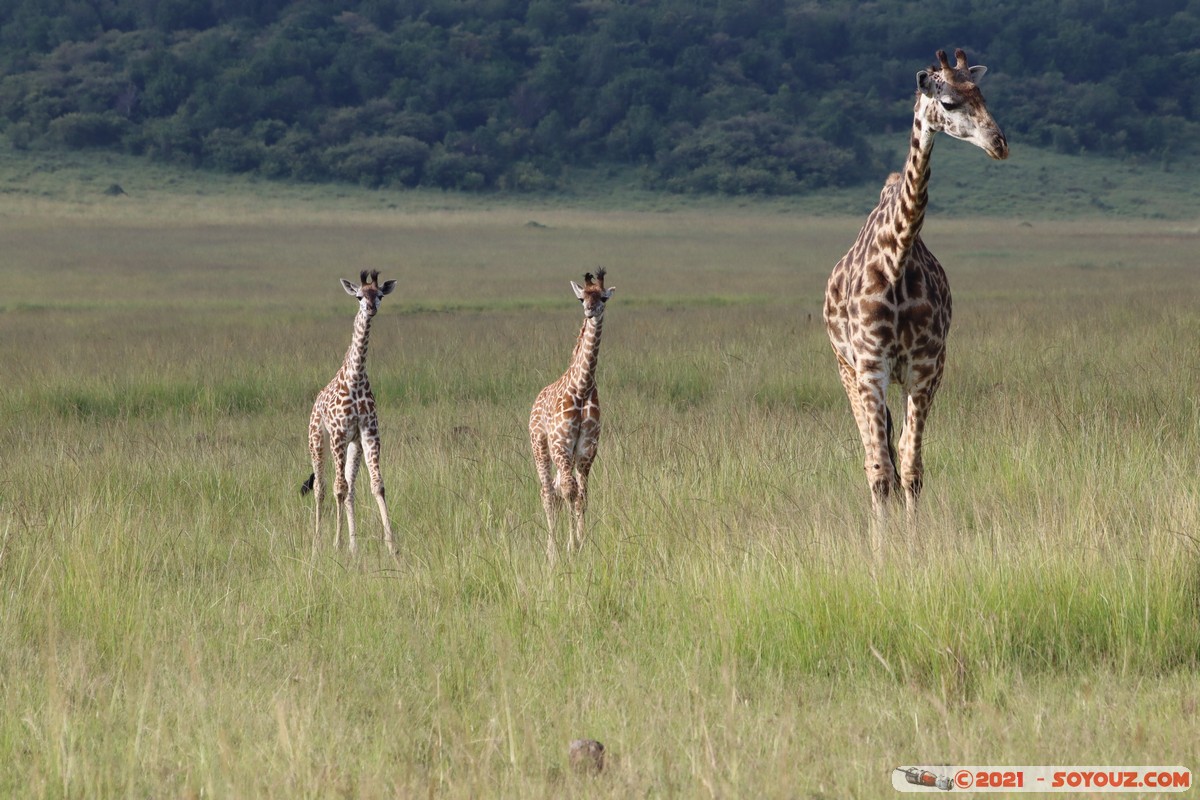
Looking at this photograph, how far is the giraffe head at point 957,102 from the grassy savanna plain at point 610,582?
161 cm

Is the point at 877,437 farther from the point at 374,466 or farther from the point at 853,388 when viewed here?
the point at 374,466

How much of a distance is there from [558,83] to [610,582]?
81967 millimetres

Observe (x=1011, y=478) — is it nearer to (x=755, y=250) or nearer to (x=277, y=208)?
(x=755, y=250)

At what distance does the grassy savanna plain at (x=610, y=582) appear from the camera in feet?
14.0

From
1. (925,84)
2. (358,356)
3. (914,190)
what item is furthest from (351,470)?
(925,84)

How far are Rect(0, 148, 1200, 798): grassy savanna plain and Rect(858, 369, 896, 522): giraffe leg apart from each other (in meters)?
0.20

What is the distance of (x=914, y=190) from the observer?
654 centimetres

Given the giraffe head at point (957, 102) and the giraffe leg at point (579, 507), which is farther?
the giraffe leg at point (579, 507)

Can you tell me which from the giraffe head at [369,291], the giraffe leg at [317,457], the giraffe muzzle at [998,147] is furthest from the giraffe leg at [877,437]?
the giraffe leg at [317,457]

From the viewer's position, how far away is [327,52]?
283 feet

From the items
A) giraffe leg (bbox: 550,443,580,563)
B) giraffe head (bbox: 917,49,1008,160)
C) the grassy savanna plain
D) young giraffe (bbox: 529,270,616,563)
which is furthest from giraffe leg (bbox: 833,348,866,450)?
giraffe head (bbox: 917,49,1008,160)

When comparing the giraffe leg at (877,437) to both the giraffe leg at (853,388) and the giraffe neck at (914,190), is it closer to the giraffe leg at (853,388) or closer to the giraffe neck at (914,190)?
the giraffe leg at (853,388)

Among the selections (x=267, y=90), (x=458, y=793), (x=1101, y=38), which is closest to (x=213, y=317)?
(x=458, y=793)

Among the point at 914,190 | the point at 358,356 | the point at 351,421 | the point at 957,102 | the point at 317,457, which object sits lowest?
the point at 317,457
